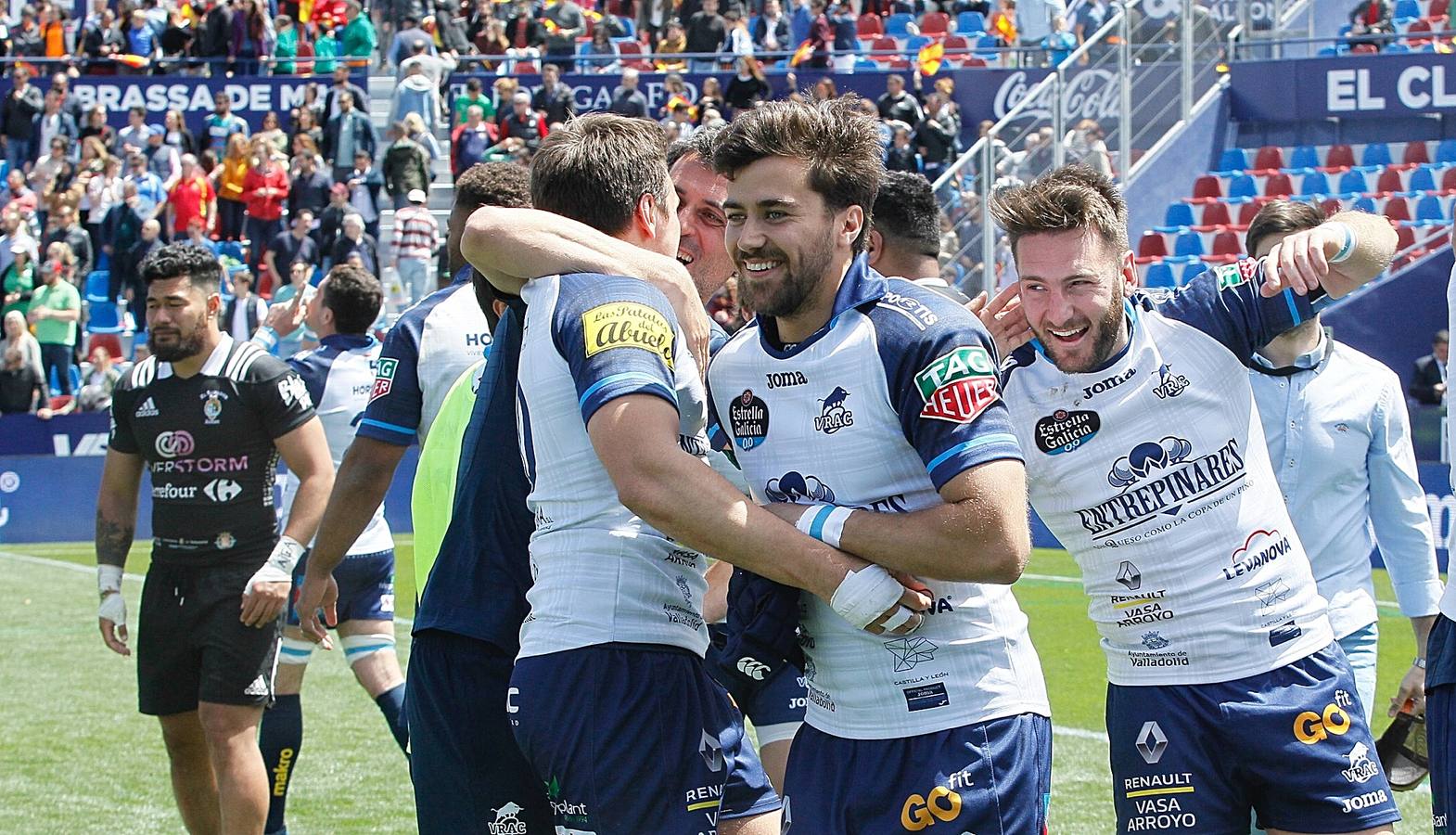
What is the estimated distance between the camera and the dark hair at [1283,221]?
Result: 5555 mm

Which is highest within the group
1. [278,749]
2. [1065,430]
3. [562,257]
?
[562,257]

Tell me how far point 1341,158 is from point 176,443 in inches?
755

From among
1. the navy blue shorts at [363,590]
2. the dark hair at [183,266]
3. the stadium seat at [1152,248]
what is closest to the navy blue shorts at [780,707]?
the dark hair at [183,266]

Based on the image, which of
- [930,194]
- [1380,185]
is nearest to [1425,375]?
[1380,185]

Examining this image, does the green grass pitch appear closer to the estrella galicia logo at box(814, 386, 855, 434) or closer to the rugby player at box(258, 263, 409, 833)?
the rugby player at box(258, 263, 409, 833)

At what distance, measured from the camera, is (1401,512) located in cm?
571

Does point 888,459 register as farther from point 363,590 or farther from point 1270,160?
point 1270,160

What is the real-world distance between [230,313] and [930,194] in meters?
18.5

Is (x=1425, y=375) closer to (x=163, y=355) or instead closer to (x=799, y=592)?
(x=163, y=355)

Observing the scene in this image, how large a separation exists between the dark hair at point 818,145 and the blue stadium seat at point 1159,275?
1752 centimetres

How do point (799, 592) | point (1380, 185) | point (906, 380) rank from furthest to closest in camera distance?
point (1380, 185) → point (799, 592) → point (906, 380)

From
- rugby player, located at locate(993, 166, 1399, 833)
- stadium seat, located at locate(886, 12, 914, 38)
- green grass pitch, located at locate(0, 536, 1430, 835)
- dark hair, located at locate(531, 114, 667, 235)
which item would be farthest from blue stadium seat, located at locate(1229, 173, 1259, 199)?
dark hair, located at locate(531, 114, 667, 235)

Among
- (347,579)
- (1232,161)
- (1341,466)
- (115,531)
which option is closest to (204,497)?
(115,531)

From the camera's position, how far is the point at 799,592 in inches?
150
